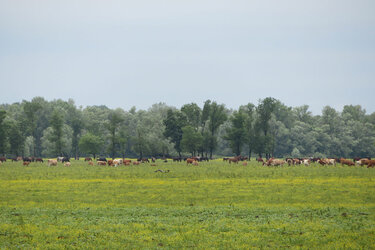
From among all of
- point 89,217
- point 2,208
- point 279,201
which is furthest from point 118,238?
point 279,201

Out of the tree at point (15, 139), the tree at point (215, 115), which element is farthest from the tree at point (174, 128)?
the tree at point (15, 139)

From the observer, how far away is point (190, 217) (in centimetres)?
2116

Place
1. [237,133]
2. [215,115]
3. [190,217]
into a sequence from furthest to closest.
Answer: [215,115]
[237,133]
[190,217]

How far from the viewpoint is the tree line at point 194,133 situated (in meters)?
118

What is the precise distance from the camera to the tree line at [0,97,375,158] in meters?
118

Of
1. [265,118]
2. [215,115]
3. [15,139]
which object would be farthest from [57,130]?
[265,118]

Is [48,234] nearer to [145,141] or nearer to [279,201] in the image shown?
[279,201]

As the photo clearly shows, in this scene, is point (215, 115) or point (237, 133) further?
point (215, 115)

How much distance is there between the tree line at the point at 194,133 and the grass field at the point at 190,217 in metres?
79.9

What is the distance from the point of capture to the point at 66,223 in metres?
19.6

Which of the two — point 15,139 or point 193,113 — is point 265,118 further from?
point 15,139

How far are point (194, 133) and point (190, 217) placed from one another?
9096 cm

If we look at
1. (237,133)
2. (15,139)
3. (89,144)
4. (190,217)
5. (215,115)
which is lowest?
(190,217)

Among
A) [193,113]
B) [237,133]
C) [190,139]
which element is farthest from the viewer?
[193,113]
